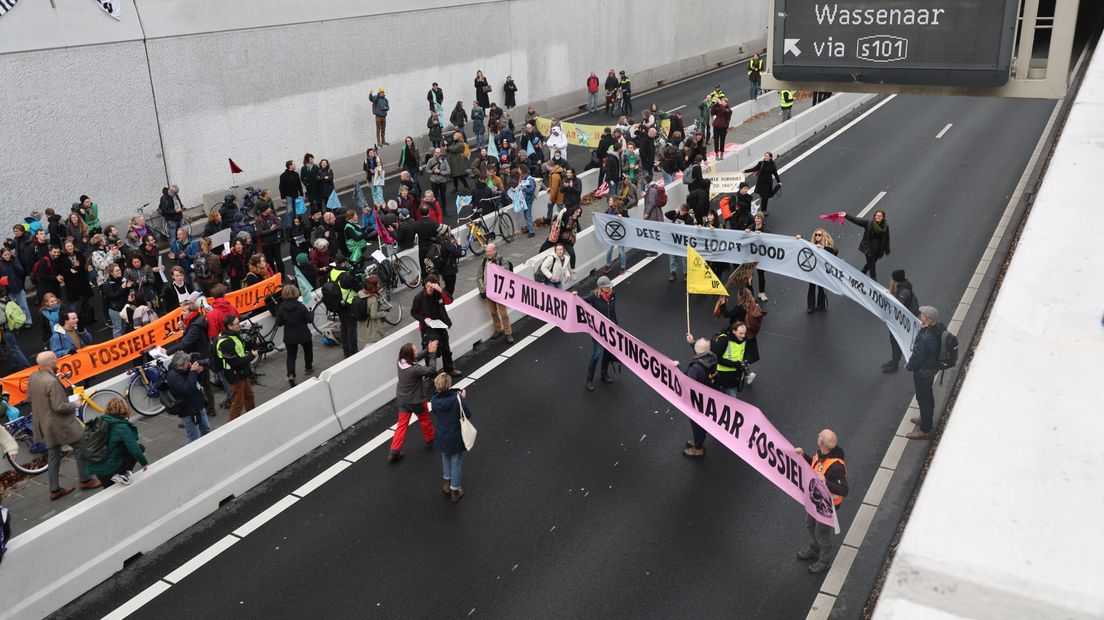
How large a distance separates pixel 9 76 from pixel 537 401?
14395mm

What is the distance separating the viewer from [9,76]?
20234 mm

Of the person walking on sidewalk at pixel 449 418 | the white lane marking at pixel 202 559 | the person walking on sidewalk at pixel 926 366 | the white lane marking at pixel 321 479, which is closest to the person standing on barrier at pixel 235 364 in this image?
the white lane marking at pixel 321 479

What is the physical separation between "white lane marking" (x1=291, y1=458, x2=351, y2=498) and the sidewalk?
1667 millimetres

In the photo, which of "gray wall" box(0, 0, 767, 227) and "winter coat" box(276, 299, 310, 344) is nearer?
"winter coat" box(276, 299, 310, 344)

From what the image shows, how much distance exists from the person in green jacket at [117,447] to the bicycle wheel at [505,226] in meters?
11.2

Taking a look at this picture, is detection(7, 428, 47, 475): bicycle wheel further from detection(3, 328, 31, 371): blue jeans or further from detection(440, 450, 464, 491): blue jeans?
detection(440, 450, 464, 491): blue jeans

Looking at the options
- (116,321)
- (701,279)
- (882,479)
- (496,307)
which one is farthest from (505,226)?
(882,479)

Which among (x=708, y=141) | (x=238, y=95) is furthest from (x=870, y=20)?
(x=238, y=95)

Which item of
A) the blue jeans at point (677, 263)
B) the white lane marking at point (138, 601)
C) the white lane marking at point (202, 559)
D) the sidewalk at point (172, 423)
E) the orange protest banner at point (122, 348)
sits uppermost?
the orange protest banner at point (122, 348)

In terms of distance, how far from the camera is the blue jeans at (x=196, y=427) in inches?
470

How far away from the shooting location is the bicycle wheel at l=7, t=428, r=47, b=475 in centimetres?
1195

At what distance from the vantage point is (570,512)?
10664mm

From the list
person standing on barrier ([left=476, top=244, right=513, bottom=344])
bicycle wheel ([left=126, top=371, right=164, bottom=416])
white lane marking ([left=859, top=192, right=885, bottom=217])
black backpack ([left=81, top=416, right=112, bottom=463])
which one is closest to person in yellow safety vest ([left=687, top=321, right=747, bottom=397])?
person standing on barrier ([left=476, top=244, right=513, bottom=344])

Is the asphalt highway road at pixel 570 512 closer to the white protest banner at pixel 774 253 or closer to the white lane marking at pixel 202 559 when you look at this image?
the white lane marking at pixel 202 559
